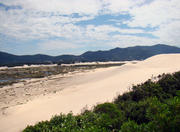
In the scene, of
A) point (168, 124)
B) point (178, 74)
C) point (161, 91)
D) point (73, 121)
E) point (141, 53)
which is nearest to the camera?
point (168, 124)

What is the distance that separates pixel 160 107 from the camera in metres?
5.40

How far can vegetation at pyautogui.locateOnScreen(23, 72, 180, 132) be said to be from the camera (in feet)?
15.9

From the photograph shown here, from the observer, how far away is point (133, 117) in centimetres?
891

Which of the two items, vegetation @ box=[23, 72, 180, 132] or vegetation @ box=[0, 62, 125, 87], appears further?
vegetation @ box=[0, 62, 125, 87]

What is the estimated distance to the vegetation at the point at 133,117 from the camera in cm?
485

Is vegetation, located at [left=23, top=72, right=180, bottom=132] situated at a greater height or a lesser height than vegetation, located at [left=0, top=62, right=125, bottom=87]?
greater

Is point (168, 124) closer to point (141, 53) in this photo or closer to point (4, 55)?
point (141, 53)

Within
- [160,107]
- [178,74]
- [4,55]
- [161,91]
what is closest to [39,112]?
[161,91]

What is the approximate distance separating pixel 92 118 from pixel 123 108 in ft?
9.30

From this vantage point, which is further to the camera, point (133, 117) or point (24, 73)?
point (24, 73)

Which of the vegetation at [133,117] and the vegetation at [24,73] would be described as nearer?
the vegetation at [133,117]

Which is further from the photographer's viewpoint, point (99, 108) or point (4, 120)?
point (4, 120)

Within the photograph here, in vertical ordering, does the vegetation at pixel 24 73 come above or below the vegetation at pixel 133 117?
below

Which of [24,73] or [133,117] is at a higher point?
[133,117]
